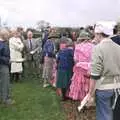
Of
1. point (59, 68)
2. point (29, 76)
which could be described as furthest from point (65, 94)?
point (29, 76)

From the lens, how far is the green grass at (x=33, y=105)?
11.2 metres

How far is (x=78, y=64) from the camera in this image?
1188 centimetres

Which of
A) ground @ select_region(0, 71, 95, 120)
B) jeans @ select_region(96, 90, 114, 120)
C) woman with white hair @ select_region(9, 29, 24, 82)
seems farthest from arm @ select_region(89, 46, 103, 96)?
woman with white hair @ select_region(9, 29, 24, 82)

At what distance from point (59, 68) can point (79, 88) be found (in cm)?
127

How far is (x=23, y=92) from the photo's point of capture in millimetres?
15086

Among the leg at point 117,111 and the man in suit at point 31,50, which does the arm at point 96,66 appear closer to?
the leg at point 117,111

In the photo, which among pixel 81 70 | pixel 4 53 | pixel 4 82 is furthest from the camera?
pixel 4 82

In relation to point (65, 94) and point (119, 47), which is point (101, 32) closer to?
point (119, 47)

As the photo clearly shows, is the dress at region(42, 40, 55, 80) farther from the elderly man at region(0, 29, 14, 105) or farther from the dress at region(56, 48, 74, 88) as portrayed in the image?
the elderly man at region(0, 29, 14, 105)

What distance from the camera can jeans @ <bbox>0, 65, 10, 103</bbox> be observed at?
12191 millimetres

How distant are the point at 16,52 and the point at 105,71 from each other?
10.2m

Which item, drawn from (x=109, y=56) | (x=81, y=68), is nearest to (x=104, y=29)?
(x=109, y=56)

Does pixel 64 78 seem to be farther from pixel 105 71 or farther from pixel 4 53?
pixel 105 71

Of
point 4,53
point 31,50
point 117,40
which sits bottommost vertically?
point 31,50
